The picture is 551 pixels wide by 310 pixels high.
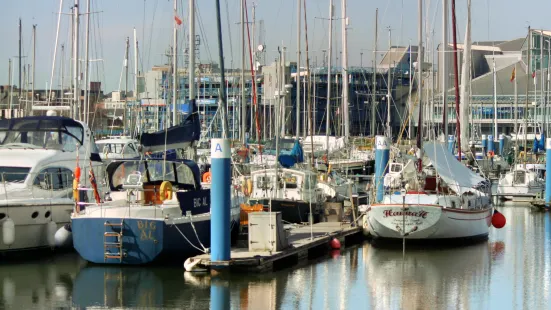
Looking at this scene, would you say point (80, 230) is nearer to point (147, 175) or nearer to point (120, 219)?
point (120, 219)

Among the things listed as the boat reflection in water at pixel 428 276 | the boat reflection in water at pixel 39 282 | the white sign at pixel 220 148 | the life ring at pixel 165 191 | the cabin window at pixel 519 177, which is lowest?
the boat reflection in water at pixel 428 276

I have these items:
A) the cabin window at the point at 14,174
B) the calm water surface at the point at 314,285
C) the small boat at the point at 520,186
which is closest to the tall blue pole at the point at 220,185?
the calm water surface at the point at 314,285

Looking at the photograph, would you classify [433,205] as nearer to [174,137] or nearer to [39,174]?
[174,137]

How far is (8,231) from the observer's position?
2406 cm

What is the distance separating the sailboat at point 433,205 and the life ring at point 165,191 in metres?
7.09

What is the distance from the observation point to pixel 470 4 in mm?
42188

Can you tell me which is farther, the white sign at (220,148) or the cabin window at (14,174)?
the cabin window at (14,174)

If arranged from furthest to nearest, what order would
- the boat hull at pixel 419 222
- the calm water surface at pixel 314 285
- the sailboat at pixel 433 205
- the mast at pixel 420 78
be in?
the mast at pixel 420 78, the sailboat at pixel 433 205, the boat hull at pixel 419 222, the calm water surface at pixel 314 285

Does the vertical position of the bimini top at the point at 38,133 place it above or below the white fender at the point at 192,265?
above

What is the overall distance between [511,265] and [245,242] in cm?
706

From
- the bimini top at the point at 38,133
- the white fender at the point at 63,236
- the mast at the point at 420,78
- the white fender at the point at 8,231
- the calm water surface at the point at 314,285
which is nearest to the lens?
the calm water surface at the point at 314,285

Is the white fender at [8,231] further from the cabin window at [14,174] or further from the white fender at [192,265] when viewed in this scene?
the white fender at [192,265]

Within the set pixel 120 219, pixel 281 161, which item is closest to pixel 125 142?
pixel 281 161

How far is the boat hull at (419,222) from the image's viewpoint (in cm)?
2814
